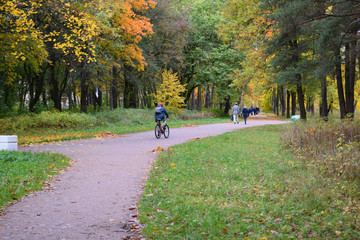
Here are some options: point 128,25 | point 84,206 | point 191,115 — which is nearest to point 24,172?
point 84,206

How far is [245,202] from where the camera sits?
6.31 meters

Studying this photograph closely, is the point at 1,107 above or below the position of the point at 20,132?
above

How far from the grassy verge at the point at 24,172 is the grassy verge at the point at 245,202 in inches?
98.6

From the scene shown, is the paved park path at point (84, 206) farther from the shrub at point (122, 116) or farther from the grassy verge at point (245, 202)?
the shrub at point (122, 116)

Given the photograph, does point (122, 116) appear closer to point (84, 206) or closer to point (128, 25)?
point (128, 25)

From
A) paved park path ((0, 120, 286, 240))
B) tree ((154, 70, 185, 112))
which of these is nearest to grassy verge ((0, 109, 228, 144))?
paved park path ((0, 120, 286, 240))

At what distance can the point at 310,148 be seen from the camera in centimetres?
1094

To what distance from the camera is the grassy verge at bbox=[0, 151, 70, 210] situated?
666 cm

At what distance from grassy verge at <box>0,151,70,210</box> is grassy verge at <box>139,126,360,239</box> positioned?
2.50 m

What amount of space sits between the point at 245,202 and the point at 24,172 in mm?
5246

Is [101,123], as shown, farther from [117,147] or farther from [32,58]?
[117,147]

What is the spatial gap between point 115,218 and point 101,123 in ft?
60.9

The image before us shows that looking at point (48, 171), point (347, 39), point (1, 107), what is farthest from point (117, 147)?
point (1, 107)

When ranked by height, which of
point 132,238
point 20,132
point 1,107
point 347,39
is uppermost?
point 347,39
